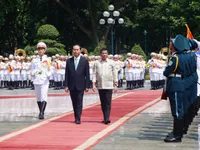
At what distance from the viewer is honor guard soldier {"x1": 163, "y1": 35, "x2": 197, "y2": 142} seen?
10.1 meters

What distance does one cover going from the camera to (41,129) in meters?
12.3

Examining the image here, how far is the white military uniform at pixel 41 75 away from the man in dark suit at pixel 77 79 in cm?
118

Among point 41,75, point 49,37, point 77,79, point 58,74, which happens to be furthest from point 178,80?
point 49,37

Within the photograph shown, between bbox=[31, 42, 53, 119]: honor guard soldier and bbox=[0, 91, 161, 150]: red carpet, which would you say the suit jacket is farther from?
bbox=[31, 42, 53, 119]: honor guard soldier

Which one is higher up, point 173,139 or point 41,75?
point 41,75

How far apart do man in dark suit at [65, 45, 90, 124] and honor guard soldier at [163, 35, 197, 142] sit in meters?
3.67

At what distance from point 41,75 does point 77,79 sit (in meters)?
1.51

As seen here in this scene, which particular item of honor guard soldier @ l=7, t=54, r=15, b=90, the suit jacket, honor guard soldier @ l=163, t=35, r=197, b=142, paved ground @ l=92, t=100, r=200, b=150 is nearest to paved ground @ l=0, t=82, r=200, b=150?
paved ground @ l=92, t=100, r=200, b=150

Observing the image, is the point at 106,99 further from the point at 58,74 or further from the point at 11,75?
the point at 11,75

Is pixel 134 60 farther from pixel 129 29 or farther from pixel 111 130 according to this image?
pixel 129 29

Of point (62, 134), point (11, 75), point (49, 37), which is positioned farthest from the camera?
point (49, 37)

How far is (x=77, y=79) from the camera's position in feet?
44.5

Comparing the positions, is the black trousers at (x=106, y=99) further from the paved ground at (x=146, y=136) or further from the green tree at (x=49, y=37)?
the green tree at (x=49, y=37)

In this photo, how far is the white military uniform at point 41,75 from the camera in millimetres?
14719
